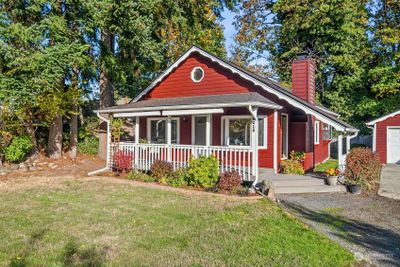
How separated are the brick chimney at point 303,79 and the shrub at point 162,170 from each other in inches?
313

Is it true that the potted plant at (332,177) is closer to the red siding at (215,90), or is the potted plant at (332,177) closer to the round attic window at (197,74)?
the red siding at (215,90)

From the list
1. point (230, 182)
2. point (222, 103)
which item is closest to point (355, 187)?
point (230, 182)

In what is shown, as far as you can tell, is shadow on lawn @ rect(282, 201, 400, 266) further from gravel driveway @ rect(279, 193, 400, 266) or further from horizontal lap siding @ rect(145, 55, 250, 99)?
horizontal lap siding @ rect(145, 55, 250, 99)

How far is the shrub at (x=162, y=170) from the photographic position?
38.8ft

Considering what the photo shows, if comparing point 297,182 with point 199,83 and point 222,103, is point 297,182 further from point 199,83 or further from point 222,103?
point 199,83

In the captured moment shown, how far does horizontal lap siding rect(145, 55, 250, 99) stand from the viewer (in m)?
14.1

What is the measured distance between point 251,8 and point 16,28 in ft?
76.5

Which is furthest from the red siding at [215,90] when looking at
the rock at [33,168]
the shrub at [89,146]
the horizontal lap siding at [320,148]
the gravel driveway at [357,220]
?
the rock at [33,168]

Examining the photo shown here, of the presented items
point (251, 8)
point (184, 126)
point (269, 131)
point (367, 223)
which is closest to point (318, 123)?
point (269, 131)

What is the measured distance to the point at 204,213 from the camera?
7332 mm

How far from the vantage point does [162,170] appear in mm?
11906

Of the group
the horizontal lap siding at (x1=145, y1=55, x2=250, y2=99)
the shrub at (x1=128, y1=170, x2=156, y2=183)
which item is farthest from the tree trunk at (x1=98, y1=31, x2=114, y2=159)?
the shrub at (x1=128, y1=170, x2=156, y2=183)

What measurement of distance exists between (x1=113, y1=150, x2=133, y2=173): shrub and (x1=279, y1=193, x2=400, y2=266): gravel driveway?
21.2 ft

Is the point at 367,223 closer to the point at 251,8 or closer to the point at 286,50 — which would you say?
the point at 286,50
